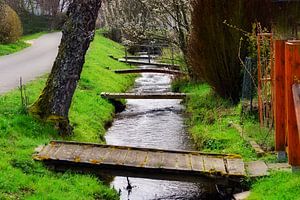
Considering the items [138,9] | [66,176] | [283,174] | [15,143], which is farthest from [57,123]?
[138,9]

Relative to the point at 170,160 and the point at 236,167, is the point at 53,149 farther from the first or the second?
the point at 236,167

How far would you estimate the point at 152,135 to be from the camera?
15.2m

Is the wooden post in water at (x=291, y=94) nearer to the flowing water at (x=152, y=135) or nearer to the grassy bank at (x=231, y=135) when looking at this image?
the grassy bank at (x=231, y=135)

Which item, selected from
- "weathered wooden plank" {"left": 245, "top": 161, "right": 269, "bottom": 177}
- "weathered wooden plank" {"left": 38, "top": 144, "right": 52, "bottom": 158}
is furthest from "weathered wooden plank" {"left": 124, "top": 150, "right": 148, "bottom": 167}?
"weathered wooden plank" {"left": 245, "top": 161, "right": 269, "bottom": 177}

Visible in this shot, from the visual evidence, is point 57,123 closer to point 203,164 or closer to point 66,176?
point 66,176

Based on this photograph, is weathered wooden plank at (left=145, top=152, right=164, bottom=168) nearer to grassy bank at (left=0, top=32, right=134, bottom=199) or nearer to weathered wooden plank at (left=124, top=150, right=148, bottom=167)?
weathered wooden plank at (left=124, top=150, right=148, bottom=167)

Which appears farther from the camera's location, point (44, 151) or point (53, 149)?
point (53, 149)

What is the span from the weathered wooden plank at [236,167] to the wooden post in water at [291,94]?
1227 millimetres

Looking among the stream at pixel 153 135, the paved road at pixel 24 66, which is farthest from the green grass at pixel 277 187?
the paved road at pixel 24 66

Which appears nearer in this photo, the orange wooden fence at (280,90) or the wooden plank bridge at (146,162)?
the orange wooden fence at (280,90)

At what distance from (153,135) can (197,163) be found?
590cm

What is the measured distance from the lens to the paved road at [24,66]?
751 inches

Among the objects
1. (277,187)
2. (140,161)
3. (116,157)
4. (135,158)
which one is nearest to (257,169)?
(277,187)

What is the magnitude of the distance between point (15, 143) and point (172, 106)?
36.0ft
